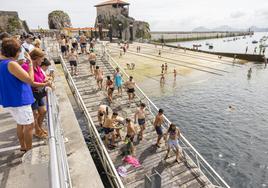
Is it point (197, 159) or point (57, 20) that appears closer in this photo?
point (197, 159)

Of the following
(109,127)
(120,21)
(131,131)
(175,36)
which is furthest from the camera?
(175,36)

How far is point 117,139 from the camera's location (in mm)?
11180

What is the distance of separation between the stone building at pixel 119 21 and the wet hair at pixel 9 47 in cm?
5879

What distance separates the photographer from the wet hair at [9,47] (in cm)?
367

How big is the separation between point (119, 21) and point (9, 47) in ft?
215

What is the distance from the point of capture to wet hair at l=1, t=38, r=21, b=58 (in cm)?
367

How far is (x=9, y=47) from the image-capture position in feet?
12.1

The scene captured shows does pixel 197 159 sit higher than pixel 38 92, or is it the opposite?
pixel 38 92

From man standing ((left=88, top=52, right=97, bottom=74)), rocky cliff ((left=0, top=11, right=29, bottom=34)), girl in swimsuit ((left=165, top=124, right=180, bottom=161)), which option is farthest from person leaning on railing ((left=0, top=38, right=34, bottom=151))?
rocky cliff ((left=0, top=11, right=29, bottom=34))

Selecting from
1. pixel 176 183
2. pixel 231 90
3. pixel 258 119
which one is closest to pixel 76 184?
pixel 176 183

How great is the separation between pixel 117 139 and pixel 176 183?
376 centimetres

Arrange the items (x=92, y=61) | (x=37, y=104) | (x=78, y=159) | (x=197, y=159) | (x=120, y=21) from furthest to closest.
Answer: (x=120, y=21) → (x=92, y=61) → (x=197, y=159) → (x=37, y=104) → (x=78, y=159)

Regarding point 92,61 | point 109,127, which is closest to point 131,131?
point 109,127

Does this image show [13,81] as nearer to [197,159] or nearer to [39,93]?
[39,93]
